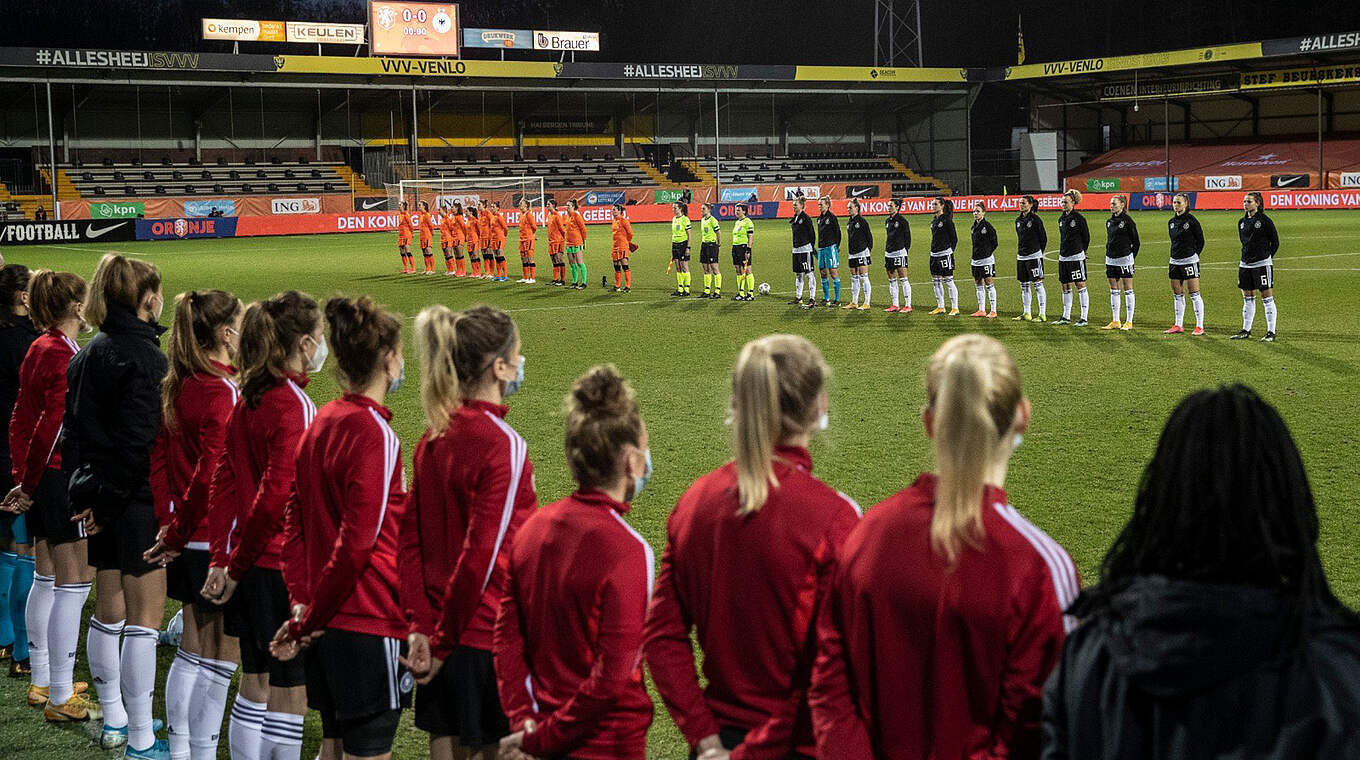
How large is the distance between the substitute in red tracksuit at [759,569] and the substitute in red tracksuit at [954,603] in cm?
19

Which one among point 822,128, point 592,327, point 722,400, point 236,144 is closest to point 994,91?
point 822,128

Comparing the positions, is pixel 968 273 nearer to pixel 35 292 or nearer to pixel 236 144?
pixel 35 292

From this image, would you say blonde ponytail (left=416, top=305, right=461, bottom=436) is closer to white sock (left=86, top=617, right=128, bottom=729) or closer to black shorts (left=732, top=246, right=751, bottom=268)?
white sock (left=86, top=617, right=128, bottom=729)

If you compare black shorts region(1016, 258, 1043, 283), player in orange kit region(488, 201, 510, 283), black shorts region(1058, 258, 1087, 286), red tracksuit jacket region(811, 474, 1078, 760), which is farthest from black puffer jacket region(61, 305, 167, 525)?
player in orange kit region(488, 201, 510, 283)

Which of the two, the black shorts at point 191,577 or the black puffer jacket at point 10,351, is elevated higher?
the black puffer jacket at point 10,351

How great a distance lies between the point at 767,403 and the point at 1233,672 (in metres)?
1.19

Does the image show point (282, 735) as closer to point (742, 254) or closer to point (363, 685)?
point (363, 685)

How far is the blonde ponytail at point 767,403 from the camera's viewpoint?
2.86 metres

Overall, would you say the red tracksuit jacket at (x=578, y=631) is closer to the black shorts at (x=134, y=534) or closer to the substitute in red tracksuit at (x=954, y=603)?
the substitute in red tracksuit at (x=954, y=603)

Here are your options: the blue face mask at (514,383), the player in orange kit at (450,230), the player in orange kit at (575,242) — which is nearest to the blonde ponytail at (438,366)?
the blue face mask at (514,383)

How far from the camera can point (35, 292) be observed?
230 inches

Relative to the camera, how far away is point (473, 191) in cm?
5122

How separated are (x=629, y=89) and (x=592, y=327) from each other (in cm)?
3929

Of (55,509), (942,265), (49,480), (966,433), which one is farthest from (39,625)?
(942,265)
